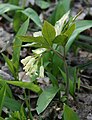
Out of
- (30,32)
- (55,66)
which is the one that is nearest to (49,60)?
(55,66)

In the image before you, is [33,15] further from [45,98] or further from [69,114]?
[69,114]

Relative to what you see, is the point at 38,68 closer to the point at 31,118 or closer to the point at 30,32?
the point at 31,118

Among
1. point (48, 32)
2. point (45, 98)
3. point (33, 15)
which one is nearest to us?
point (48, 32)

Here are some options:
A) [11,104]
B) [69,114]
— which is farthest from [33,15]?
[69,114]

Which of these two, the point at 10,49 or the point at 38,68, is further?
the point at 10,49

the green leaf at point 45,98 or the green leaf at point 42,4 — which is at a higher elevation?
the green leaf at point 42,4

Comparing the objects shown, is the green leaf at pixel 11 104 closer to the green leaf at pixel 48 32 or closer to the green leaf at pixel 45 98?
the green leaf at pixel 45 98

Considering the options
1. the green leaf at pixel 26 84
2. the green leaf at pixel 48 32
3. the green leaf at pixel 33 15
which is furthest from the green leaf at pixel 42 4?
the green leaf at pixel 48 32

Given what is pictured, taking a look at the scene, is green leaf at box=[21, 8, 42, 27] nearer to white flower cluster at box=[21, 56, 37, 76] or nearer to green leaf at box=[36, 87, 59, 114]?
green leaf at box=[36, 87, 59, 114]

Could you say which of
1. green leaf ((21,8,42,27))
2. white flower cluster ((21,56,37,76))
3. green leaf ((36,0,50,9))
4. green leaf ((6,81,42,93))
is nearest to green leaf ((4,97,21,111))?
green leaf ((6,81,42,93))
